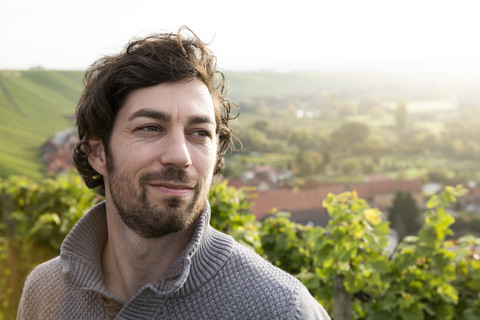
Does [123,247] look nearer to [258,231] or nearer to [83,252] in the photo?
[83,252]

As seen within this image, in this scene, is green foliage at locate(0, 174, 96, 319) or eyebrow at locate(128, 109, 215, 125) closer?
eyebrow at locate(128, 109, 215, 125)

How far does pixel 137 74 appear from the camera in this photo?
65.9 inches

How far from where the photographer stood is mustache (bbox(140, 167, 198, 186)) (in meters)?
1.54

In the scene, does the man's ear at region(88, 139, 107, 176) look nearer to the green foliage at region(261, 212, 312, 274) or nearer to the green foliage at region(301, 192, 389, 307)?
the green foliage at region(301, 192, 389, 307)

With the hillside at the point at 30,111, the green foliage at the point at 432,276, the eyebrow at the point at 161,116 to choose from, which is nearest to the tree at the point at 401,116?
the hillside at the point at 30,111

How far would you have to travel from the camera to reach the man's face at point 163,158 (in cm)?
156

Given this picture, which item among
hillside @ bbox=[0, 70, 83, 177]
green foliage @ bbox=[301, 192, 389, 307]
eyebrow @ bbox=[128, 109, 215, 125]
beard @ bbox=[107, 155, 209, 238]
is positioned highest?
eyebrow @ bbox=[128, 109, 215, 125]

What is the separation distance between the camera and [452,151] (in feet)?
40.7

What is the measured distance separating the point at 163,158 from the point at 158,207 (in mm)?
168

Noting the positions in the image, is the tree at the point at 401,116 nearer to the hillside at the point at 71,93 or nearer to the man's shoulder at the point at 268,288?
the hillside at the point at 71,93

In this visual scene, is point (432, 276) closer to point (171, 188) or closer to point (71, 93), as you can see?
point (171, 188)

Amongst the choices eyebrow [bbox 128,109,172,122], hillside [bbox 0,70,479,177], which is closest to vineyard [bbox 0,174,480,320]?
eyebrow [bbox 128,109,172,122]

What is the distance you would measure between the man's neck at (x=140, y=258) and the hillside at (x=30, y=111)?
10.4 meters

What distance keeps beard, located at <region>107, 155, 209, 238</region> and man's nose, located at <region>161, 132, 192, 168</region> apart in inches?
1.0
